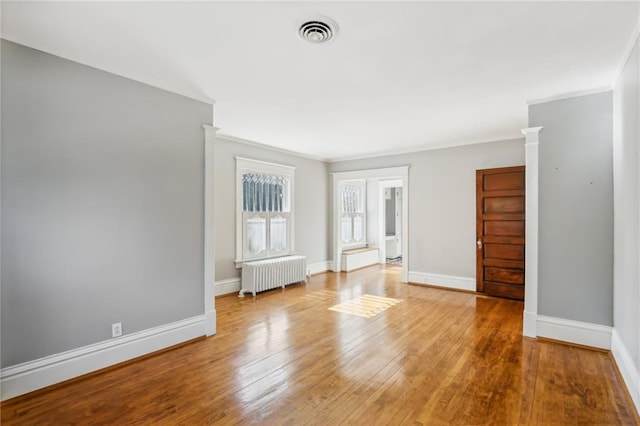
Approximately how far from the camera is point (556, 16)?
6.70 feet

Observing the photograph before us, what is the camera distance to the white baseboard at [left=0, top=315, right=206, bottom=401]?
90.5 inches

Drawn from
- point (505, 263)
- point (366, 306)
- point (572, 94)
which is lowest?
point (366, 306)

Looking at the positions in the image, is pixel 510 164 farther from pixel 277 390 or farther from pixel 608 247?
pixel 277 390

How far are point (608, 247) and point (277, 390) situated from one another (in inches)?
133

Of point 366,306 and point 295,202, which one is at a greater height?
point 295,202

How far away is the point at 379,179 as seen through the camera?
705 cm

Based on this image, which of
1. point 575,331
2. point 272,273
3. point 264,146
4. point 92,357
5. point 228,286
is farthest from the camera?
point 264,146

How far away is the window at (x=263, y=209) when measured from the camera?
18.2ft

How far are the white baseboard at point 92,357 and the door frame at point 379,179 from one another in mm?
4064

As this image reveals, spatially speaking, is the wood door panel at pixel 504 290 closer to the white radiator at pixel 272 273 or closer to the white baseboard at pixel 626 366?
the white baseboard at pixel 626 366

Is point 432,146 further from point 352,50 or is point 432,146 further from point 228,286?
point 228,286

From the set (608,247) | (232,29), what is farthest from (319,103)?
(608,247)

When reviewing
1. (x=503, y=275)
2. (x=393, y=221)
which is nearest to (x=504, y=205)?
(x=503, y=275)

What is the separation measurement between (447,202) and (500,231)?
3.32 ft
